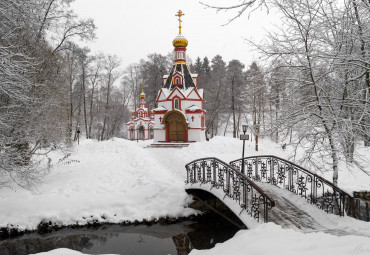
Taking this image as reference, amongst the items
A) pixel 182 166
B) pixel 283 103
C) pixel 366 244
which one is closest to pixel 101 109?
pixel 182 166

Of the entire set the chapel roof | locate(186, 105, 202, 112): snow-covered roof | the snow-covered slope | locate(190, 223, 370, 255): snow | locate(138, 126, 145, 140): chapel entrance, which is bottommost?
the snow-covered slope

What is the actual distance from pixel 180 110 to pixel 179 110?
0.24 m

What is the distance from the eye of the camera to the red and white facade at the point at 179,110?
2294 centimetres

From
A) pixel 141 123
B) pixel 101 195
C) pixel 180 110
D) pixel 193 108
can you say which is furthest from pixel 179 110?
pixel 101 195

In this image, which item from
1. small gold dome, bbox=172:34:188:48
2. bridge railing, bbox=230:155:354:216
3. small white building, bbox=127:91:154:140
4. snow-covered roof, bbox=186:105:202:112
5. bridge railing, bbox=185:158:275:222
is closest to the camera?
bridge railing, bbox=185:158:275:222

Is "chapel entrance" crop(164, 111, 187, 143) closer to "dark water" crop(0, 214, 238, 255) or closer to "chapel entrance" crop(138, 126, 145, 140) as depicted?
"chapel entrance" crop(138, 126, 145, 140)

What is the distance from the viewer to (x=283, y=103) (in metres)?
7.48

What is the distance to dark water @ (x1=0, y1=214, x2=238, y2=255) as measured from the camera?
7.06m

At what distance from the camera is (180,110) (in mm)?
23141

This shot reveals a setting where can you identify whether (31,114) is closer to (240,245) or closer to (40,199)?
(40,199)

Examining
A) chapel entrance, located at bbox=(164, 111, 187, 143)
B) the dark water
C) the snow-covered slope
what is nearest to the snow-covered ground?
the snow-covered slope

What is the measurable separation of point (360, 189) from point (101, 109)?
35.7 m

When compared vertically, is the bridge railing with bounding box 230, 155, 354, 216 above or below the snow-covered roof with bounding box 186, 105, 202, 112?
below

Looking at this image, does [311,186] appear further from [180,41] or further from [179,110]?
[180,41]
